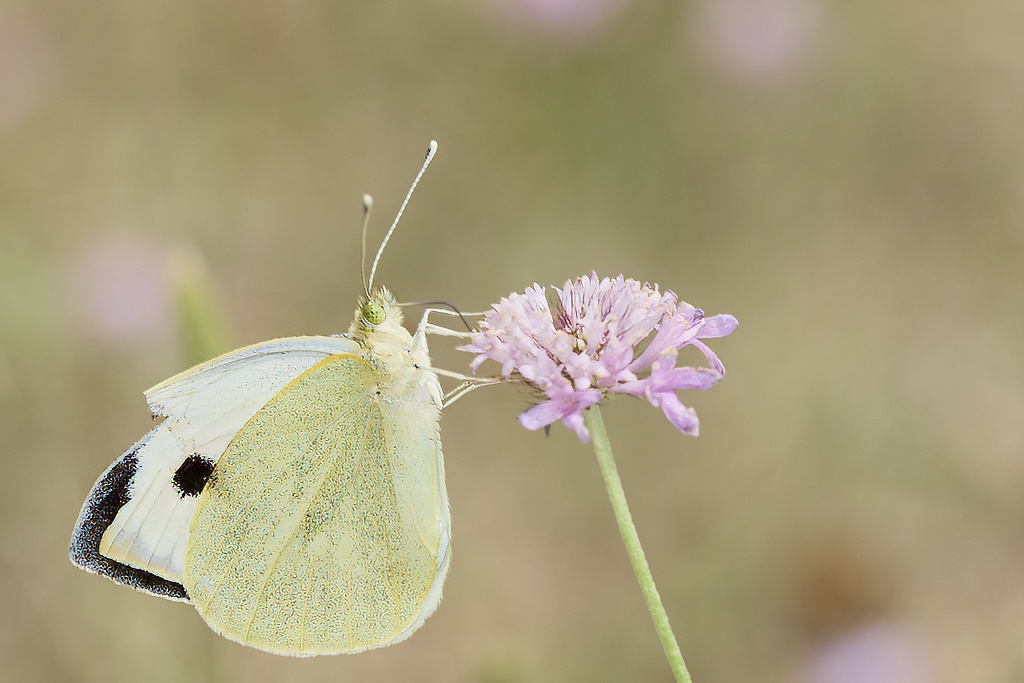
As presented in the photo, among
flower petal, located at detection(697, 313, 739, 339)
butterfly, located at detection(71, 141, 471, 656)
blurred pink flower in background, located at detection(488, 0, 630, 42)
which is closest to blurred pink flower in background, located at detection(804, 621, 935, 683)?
butterfly, located at detection(71, 141, 471, 656)

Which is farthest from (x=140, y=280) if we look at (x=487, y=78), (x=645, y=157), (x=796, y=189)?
(x=796, y=189)

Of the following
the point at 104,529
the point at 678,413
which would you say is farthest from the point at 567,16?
the point at 678,413

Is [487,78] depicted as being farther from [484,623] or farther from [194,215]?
[484,623]

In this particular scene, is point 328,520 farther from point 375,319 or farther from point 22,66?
point 22,66

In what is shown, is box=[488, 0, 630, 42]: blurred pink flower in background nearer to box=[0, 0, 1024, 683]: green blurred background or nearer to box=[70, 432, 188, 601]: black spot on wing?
box=[0, 0, 1024, 683]: green blurred background

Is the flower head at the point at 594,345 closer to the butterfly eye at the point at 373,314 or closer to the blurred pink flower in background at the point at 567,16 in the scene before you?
the butterfly eye at the point at 373,314
